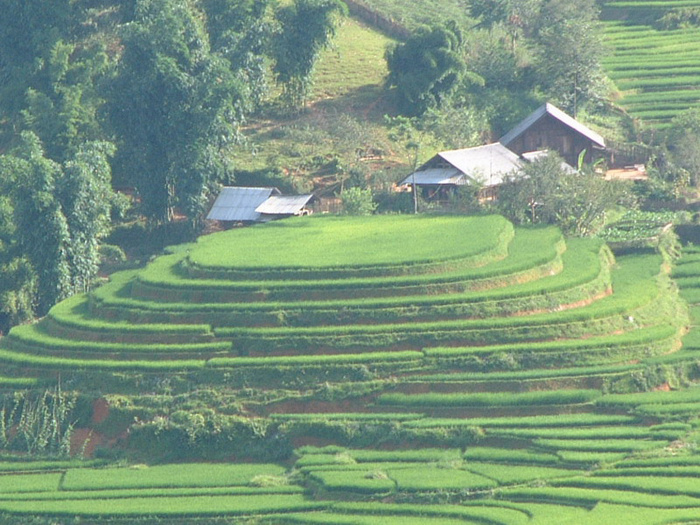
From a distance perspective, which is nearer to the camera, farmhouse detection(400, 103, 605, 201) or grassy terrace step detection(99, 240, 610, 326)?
grassy terrace step detection(99, 240, 610, 326)

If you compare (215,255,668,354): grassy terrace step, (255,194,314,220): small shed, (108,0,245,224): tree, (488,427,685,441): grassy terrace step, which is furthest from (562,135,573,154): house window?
(488,427,685,441): grassy terrace step

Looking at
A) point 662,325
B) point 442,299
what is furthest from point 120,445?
point 662,325

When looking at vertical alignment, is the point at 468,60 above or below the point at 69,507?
above

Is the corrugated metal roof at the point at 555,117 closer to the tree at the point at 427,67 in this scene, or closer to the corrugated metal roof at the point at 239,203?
the tree at the point at 427,67

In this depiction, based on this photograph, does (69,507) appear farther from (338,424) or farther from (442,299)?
(442,299)

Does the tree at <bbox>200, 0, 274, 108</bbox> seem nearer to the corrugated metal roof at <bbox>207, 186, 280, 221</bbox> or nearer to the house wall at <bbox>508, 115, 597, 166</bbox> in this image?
the corrugated metal roof at <bbox>207, 186, 280, 221</bbox>
